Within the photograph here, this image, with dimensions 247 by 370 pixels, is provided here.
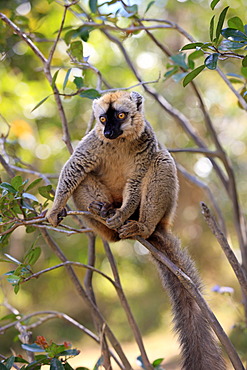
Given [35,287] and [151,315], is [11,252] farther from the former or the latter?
[151,315]

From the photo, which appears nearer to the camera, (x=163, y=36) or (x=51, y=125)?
(x=51, y=125)

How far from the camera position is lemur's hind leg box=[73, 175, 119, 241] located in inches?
158

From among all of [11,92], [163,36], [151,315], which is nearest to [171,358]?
[151,315]

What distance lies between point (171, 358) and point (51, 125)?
465cm

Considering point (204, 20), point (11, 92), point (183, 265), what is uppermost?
point (204, 20)

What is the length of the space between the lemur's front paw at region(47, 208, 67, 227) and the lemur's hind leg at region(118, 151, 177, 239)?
19.6 inches

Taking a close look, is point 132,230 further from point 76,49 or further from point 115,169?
point 76,49

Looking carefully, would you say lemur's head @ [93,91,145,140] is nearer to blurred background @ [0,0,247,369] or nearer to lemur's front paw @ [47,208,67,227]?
lemur's front paw @ [47,208,67,227]

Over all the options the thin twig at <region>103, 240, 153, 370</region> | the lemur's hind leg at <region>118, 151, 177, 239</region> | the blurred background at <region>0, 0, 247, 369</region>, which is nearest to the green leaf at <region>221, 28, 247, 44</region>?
the lemur's hind leg at <region>118, 151, 177, 239</region>

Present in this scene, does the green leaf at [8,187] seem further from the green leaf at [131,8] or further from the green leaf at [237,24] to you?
the green leaf at [131,8]

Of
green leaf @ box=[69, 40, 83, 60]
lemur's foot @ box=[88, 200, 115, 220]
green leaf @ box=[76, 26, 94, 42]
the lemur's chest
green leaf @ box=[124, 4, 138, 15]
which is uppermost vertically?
green leaf @ box=[124, 4, 138, 15]

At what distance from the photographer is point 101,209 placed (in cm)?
398

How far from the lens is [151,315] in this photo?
1070cm

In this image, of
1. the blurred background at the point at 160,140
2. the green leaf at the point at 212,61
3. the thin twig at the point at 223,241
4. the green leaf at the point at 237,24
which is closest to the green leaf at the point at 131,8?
the green leaf at the point at 237,24
